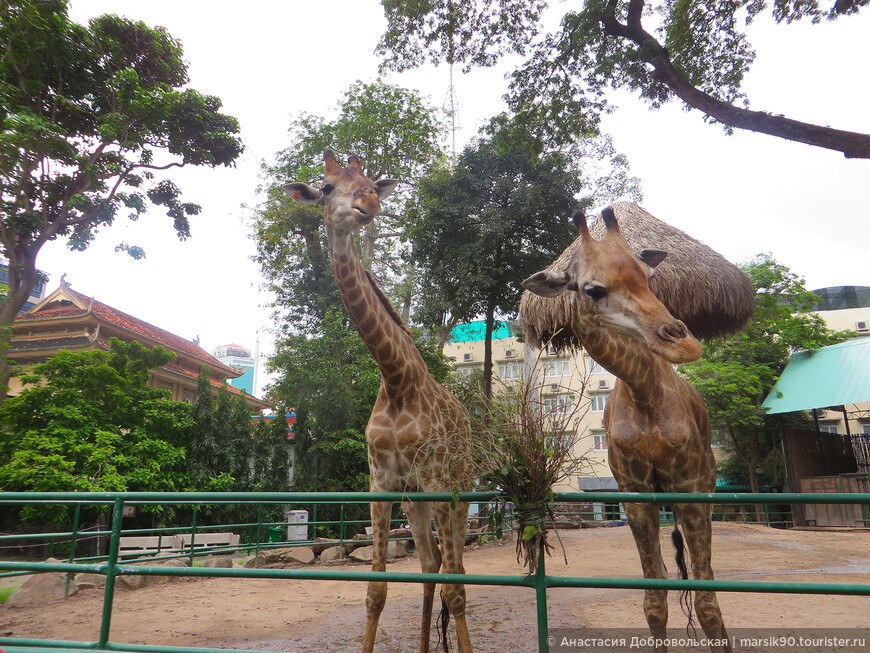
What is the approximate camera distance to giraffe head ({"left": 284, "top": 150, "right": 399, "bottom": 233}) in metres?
3.28

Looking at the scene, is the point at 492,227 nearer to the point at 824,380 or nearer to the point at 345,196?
the point at 345,196

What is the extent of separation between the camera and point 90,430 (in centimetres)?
1067

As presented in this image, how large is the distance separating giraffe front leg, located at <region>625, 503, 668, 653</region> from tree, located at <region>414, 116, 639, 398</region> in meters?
9.43

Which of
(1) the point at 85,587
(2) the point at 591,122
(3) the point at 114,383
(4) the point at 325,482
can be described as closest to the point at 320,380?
(4) the point at 325,482

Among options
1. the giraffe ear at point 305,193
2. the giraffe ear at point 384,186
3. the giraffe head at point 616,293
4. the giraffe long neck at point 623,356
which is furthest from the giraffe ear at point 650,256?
the giraffe ear at point 305,193

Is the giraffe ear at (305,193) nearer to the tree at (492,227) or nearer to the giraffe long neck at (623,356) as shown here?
the giraffe long neck at (623,356)

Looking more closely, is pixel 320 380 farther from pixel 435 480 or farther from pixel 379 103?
pixel 435 480

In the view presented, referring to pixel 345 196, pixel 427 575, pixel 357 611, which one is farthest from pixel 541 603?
pixel 357 611

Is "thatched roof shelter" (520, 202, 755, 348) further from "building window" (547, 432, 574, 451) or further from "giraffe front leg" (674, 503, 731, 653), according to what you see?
"building window" (547, 432, 574, 451)

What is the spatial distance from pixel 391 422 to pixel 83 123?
570 inches

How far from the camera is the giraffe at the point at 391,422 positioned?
3182 mm

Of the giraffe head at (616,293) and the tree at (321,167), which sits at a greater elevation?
the tree at (321,167)

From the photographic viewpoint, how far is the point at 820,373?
16.0 m

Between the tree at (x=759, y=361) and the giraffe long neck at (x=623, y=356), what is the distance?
610 inches
